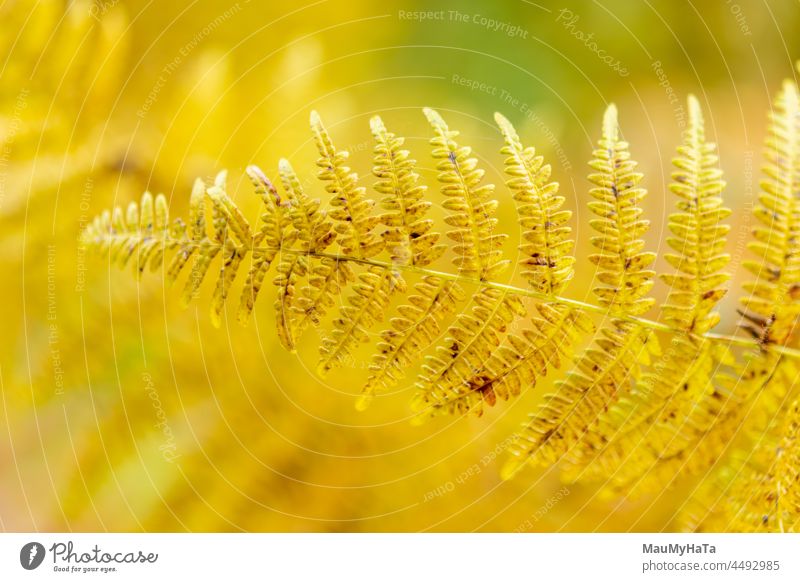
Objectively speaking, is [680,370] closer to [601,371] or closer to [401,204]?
[601,371]

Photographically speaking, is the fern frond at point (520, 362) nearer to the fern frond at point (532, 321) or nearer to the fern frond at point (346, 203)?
the fern frond at point (532, 321)

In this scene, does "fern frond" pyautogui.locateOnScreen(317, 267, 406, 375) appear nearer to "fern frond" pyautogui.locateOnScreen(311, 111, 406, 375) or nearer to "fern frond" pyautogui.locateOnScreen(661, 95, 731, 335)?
"fern frond" pyautogui.locateOnScreen(311, 111, 406, 375)

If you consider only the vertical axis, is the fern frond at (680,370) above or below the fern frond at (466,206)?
below

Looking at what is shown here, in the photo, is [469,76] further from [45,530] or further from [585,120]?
[45,530]
